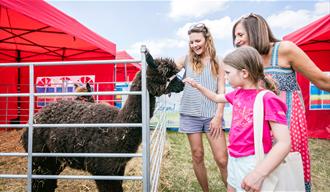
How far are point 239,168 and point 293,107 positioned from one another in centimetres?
53

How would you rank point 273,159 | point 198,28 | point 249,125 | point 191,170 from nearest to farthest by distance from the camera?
point 273,159, point 249,125, point 198,28, point 191,170

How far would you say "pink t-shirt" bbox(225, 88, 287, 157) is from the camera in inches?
55.6

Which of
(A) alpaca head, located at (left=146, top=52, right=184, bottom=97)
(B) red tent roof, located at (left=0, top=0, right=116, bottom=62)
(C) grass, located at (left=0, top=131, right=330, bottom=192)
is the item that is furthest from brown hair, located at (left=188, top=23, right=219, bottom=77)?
(B) red tent roof, located at (left=0, top=0, right=116, bottom=62)

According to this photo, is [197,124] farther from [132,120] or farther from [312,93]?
[312,93]

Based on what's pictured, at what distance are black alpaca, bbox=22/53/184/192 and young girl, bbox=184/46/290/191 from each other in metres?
0.83

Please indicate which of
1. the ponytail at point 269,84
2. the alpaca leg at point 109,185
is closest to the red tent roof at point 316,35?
→ the ponytail at point 269,84

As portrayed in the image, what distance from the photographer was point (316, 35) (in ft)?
19.2

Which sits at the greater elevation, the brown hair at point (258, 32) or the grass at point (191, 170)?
the brown hair at point (258, 32)

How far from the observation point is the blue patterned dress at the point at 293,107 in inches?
64.7

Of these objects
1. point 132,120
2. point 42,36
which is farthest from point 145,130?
point 42,36

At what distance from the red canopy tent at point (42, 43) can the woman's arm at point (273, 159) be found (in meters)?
3.55

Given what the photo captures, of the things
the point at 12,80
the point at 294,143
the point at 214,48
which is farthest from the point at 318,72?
the point at 12,80

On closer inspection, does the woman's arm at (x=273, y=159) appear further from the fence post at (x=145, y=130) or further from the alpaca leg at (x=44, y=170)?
the alpaca leg at (x=44, y=170)

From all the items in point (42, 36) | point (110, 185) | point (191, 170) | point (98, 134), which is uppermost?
point (42, 36)
